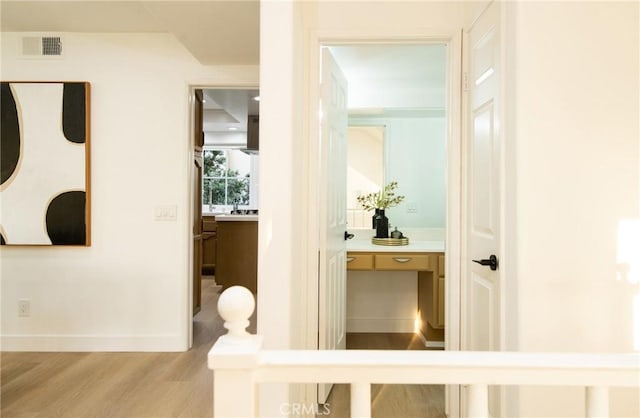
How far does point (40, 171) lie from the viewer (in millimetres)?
3320

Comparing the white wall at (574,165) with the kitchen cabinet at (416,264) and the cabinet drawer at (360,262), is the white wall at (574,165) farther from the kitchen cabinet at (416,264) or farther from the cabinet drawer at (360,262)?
the cabinet drawer at (360,262)

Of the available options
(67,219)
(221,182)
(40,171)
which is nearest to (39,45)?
(40,171)

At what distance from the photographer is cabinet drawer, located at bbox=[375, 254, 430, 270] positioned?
3486mm

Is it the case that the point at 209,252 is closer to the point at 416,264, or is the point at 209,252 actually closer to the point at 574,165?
the point at 416,264

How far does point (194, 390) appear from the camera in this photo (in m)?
2.67

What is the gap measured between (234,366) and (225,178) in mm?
7489

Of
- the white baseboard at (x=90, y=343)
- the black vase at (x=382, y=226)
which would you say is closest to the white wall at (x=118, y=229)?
the white baseboard at (x=90, y=343)

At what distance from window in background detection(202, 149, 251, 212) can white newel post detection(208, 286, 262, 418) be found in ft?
23.8

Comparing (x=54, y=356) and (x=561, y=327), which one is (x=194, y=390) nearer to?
(x=54, y=356)

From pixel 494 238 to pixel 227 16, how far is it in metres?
1.93

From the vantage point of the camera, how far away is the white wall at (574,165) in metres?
1.68

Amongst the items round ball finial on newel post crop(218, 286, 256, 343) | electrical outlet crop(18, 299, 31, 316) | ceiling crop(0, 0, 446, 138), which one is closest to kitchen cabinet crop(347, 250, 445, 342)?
ceiling crop(0, 0, 446, 138)

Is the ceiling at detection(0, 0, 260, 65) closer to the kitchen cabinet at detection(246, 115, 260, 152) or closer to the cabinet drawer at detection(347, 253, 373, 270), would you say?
the cabinet drawer at detection(347, 253, 373, 270)

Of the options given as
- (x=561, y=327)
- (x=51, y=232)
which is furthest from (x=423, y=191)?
(x=51, y=232)
